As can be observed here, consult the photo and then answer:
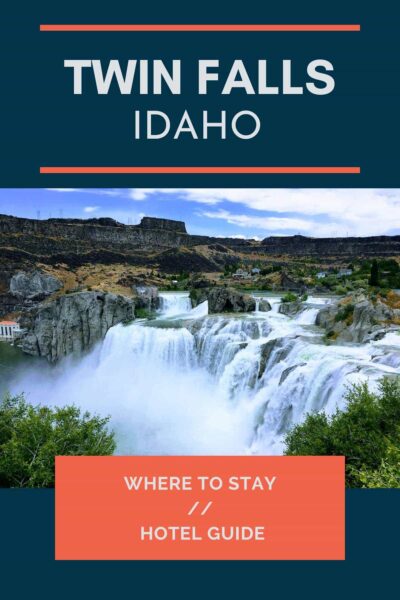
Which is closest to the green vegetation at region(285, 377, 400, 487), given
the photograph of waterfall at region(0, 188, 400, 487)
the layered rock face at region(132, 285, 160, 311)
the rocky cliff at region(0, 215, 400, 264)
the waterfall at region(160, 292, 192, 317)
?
the photograph of waterfall at region(0, 188, 400, 487)

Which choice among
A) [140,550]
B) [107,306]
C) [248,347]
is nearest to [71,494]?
[140,550]

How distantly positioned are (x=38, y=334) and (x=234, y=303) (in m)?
19.6

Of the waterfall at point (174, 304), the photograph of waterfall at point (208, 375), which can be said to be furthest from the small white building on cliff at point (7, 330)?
the waterfall at point (174, 304)

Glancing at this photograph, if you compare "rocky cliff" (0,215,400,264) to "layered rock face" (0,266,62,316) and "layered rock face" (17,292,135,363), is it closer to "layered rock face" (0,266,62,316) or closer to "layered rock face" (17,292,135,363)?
"layered rock face" (0,266,62,316)

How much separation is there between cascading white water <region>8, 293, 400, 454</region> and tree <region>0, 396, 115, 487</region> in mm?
6031

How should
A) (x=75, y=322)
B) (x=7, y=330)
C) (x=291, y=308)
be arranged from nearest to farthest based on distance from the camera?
(x=291, y=308), (x=75, y=322), (x=7, y=330)

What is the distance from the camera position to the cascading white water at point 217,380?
13023mm

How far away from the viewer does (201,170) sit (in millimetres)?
5000

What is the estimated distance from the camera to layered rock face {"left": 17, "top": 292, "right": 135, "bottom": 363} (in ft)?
99.9

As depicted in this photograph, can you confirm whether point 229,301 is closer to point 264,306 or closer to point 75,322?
point 264,306

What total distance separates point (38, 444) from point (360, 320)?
14465 millimetres

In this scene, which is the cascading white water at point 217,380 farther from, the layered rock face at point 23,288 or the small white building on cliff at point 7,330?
the layered rock face at point 23,288

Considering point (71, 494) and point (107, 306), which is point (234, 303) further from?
point (71, 494)
